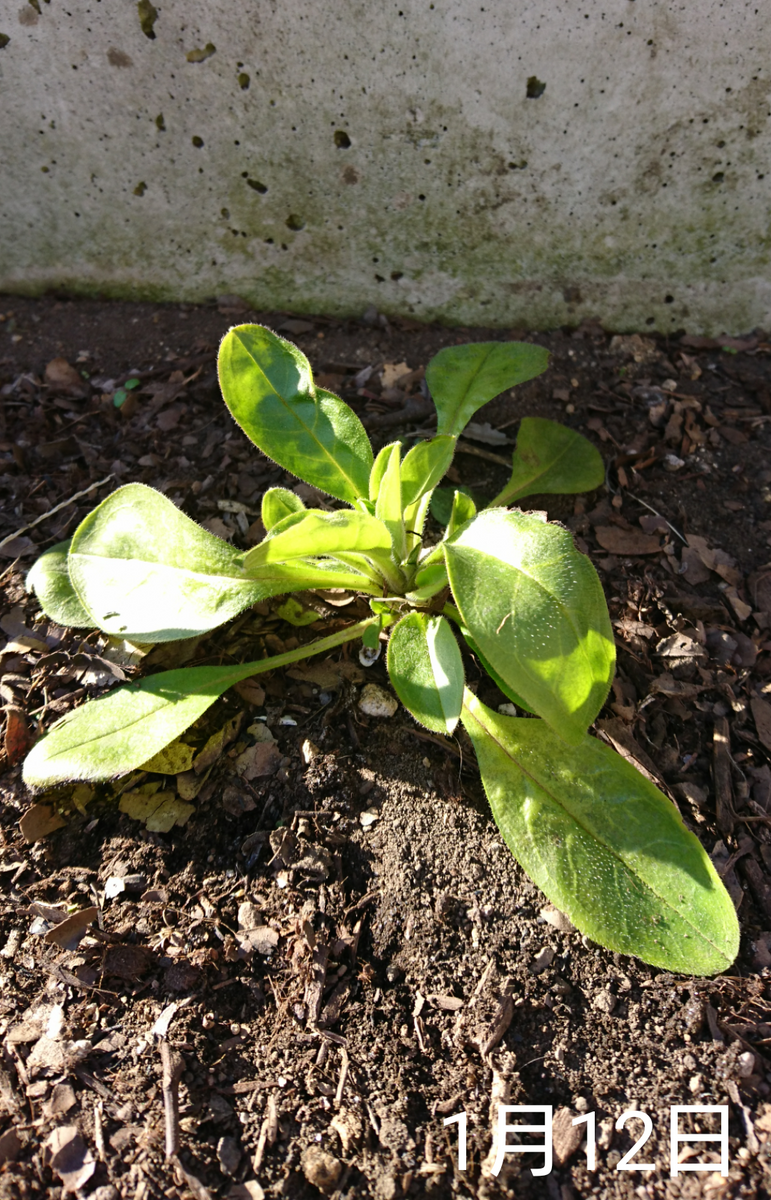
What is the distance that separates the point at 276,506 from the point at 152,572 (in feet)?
0.99

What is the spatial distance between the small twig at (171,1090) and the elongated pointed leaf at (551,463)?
1.35 meters

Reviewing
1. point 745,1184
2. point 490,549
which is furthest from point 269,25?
point 745,1184

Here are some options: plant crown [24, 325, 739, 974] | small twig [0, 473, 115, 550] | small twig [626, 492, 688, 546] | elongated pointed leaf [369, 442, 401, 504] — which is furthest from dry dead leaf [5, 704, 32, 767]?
small twig [626, 492, 688, 546]

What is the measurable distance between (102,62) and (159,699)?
170cm

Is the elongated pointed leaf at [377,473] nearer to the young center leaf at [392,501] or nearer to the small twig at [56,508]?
the young center leaf at [392,501]

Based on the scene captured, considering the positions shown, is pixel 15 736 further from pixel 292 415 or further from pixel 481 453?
pixel 481 453

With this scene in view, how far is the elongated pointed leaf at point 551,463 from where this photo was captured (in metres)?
1.98

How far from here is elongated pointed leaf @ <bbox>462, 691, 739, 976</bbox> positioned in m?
1.38

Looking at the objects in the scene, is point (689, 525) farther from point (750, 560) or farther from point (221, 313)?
point (221, 313)

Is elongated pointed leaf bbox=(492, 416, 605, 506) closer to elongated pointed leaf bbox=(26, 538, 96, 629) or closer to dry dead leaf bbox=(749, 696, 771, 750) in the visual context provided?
dry dead leaf bbox=(749, 696, 771, 750)

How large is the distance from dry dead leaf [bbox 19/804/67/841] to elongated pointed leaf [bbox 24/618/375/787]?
0.36ft

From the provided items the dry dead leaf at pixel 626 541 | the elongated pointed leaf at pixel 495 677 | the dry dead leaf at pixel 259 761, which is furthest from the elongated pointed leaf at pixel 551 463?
the dry dead leaf at pixel 259 761

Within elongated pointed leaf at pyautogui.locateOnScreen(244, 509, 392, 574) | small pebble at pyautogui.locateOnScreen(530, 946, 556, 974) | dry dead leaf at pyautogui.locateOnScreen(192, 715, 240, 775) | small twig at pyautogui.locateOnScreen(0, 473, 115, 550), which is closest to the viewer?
elongated pointed leaf at pyautogui.locateOnScreen(244, 509, 392, 574)

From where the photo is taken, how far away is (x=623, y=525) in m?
1.98
